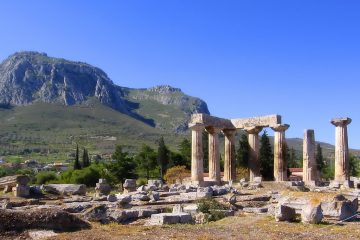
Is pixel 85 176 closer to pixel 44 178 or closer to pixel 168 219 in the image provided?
pixel 44 178

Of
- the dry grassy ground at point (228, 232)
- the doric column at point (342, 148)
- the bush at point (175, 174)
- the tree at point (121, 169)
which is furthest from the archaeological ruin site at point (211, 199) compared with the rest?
the tree at point (121, 169)

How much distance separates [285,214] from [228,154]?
28.4 m

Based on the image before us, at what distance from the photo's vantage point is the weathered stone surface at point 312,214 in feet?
55.9

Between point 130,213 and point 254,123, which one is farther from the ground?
point 254,123

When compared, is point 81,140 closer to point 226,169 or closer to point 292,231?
point 226,169

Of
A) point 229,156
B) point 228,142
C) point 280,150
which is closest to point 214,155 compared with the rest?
point 228,142

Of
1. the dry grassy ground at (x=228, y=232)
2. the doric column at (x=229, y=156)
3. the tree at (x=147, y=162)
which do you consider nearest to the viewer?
the dry grassy ground at (x=228, y=232)

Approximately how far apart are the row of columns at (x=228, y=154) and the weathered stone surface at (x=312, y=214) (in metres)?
22.1

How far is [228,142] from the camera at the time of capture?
4588cm

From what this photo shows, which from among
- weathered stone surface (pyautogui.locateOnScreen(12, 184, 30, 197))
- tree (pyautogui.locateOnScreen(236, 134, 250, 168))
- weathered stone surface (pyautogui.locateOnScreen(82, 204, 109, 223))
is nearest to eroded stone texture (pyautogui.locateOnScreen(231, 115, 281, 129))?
weathered stone surface (pyautogui.locateOnScreen(12, 184, 30, 197))

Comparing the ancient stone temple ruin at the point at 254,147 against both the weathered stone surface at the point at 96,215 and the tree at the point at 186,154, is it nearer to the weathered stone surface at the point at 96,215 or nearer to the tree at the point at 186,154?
the weathered stone surface at the point at 96,215

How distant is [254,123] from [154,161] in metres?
35.6

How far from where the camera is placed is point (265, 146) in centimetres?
7519

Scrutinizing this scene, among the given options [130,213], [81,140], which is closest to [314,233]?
[130,213]
